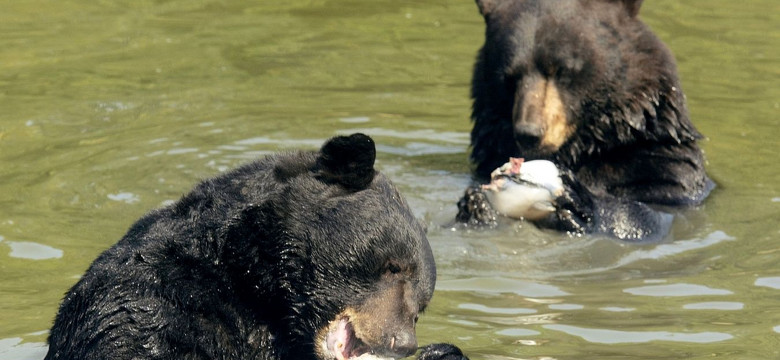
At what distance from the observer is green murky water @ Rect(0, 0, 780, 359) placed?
7234 millimetres

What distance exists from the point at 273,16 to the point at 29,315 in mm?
9492

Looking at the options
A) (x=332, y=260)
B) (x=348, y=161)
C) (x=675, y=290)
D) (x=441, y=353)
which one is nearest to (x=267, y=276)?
(x=332, y=260)

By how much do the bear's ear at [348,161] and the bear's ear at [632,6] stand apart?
488 centimetres

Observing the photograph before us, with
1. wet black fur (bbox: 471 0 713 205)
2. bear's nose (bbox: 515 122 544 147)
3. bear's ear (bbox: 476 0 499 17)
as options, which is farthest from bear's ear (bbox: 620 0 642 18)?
bear's nose (bbox: 515 122 544 147)

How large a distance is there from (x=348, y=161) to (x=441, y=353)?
3.17 feet

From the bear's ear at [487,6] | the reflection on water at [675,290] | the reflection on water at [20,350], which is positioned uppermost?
the bear's ear at [487,6]

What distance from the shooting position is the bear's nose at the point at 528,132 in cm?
935

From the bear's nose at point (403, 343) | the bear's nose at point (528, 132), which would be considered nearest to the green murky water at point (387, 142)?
the bear's nose at point (528, 132)

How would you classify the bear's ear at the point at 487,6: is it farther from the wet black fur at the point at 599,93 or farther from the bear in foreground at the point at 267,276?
the bear in foreground at the point at 267,276

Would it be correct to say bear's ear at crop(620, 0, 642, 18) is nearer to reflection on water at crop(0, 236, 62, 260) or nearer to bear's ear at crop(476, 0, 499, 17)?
bear's ear at crop(476, 0, 499, 17)

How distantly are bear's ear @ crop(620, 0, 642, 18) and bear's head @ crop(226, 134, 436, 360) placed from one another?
4.89 m

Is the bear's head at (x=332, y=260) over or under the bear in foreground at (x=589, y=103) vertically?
over

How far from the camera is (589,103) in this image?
9562 millimetres

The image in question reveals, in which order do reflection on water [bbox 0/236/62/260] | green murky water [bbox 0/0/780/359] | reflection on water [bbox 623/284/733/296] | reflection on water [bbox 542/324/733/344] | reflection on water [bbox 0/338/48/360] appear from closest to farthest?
reflection on water [bbox 0/338/48/360]
reflection on water [bbox 542/324/733/344]
green murky water [bbox 0/0/780/359]
reflection on water [bbox 623/284/733/296]
reflection on water [bbox 0/236/62/260]
